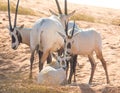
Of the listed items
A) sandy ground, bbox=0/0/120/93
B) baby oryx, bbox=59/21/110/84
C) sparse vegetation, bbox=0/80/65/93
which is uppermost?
sparse vegetation, bbox=0/80/65/93

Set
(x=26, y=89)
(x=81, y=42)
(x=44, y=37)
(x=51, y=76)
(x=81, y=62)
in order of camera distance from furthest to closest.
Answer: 1. (x=81, y=62)
2. (x=81, y=42)
3. (x=44, y=37)
4. (x=51, y=76)
5. (x=26, y=89)

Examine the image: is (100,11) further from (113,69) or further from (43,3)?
(113,69)

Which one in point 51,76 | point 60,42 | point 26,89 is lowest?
point 60,42

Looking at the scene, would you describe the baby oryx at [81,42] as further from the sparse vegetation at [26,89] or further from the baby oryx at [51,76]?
the sparse vegetation at [26,89]

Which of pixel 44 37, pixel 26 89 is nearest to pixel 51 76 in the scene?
pixel 44 37

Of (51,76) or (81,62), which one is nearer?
(51,76)

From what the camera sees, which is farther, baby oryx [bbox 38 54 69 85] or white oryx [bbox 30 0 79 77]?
white oryx [bbox 30 0 79 77]

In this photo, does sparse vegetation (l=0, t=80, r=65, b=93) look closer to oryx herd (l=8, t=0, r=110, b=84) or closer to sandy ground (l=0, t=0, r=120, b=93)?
sandy ground (l=0, t=0, r=120, b=93)

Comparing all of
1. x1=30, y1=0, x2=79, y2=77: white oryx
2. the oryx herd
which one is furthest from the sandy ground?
x1=30, y1=0, x2=79, y2=77: white oryx

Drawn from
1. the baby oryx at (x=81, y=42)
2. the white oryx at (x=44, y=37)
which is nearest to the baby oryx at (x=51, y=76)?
the white oryx at (x=44, y=37)

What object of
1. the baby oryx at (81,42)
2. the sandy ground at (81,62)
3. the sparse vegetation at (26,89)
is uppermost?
the sparse vegetation at (26,89)

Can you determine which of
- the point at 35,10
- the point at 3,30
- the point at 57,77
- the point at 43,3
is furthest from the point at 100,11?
the point at 57,77

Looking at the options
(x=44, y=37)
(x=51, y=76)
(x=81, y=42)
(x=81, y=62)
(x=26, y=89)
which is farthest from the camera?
(x=81, y=62)

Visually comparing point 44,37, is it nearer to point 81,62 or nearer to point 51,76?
point 51,76
